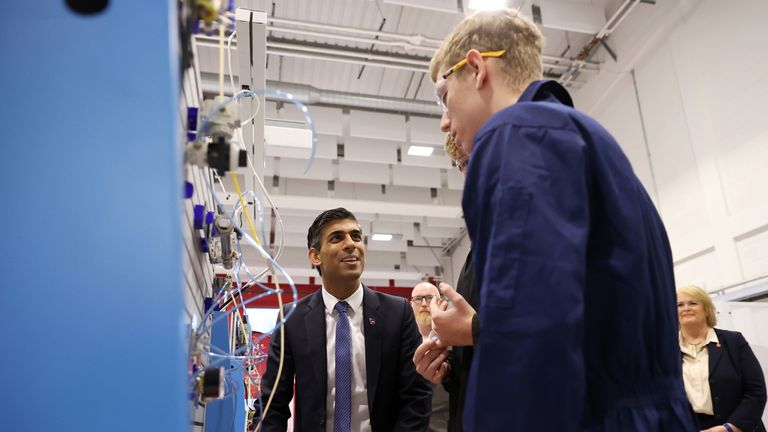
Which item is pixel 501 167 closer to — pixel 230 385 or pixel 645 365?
pixel 645 365

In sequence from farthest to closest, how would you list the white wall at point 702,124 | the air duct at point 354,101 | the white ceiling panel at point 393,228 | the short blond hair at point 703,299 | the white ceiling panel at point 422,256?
the white ceiling panel at point 422,256
the white ceiling panel at point 393,228
the air duct at point 354,101
the white wall at point 702,124
the short blond hair at point 703,299

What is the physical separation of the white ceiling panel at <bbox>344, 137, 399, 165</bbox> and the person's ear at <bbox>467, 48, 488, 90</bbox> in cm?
617

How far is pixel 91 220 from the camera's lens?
79cm

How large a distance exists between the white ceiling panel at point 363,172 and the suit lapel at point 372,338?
554 centimetres

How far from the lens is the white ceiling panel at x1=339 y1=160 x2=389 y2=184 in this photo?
25.6 ft

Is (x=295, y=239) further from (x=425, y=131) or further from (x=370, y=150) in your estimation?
(x=425, y=131)

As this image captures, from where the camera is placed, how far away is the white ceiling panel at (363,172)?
25.6 ft

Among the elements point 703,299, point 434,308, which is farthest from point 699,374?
point 434,308

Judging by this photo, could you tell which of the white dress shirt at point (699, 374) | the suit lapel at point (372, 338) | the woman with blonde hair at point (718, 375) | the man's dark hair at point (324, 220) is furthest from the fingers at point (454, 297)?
the white dress shirt at point (699, 374)

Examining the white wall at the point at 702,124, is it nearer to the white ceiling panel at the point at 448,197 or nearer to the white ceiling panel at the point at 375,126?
the white ceiling panel at the point at 375,126

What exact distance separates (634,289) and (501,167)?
261 millimetres

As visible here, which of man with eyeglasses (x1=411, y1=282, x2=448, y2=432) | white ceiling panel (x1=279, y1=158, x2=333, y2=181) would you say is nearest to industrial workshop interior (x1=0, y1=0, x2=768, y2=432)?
man with eyeglasses (x1=411, y1=282, x2=448, y2=432)

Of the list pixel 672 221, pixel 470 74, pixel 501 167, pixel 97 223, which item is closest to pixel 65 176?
pixel 97 223

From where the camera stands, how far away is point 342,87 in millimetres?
6754
